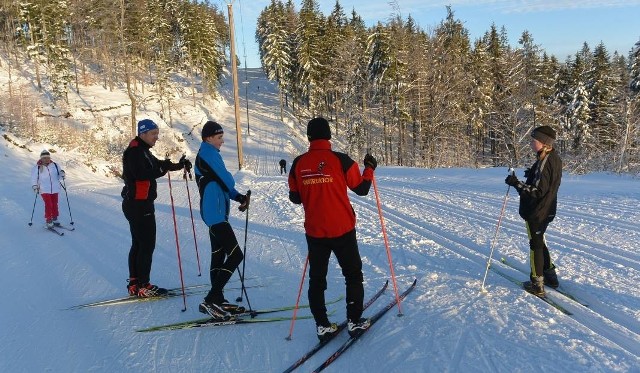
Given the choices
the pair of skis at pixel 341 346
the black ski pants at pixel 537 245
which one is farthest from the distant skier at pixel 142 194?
the black ski pants at pixel 537 245

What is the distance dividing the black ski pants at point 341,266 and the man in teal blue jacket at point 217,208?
109 cm

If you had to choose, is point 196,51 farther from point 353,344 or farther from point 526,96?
point 353,344

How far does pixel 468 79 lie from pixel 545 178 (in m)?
38.0

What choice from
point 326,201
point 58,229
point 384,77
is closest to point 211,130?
point 326,201

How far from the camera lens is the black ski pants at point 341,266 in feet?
13.0

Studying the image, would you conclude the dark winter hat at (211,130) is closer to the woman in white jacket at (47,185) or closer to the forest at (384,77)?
the woman in white jacket at (47,185)

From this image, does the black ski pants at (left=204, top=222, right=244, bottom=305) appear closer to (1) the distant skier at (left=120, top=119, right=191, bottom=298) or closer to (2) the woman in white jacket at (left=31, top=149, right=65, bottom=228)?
(1) the distant skier at (left=120, top=119, right=191, bottom=298)

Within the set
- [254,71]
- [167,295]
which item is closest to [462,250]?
[167,295]

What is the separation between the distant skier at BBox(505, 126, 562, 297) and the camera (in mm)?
4848

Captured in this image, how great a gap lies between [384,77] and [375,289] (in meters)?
34.6

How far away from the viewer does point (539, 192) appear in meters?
4.87

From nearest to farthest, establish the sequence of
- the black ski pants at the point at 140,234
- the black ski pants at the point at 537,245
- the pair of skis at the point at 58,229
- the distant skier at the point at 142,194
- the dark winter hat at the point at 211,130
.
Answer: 1. the dark winter hat at the point at 211,130
2. the black ski pants at the point at 537,245
3. the distant skier at the point at 142,194
4. the black ski pants at the point at 140,234
5. the pair of skis at the point at 58,229

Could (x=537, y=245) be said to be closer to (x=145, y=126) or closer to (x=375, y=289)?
(x=375, y=289)

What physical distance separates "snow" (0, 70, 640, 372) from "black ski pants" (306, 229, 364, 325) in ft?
1.16
